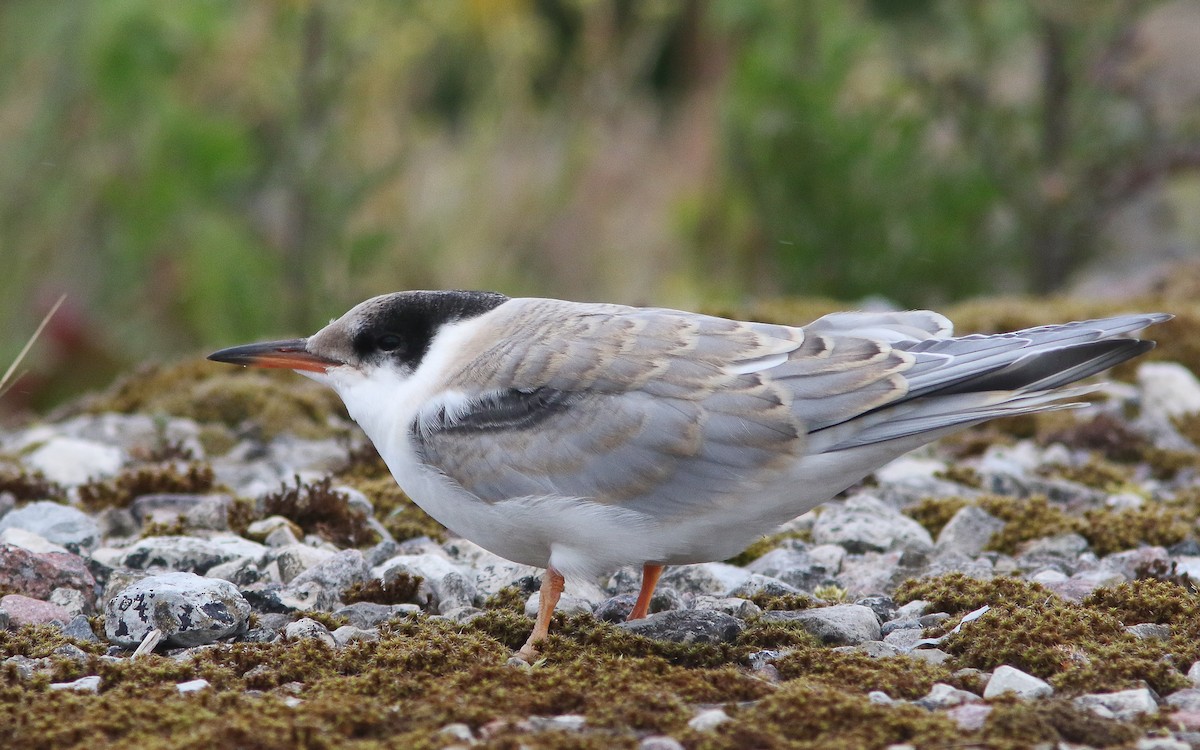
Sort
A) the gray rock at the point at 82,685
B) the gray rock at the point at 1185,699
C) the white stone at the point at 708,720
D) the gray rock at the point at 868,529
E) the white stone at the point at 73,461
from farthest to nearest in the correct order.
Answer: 1. the white stone at the point at 73,461
2. the gray rock at the point at 868,529
3. the gray rock at the point at 82,685
4. the gray rock at the point at 1185,699
5. the white stone at the point at 708,720

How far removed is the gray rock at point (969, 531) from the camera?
4.59 meters

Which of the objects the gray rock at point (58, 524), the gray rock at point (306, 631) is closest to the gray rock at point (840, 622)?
the gray rock at point (306, 631)

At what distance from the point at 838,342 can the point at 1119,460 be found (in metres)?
2.79

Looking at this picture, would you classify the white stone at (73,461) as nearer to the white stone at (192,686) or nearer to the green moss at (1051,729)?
the white stone at (192,686)

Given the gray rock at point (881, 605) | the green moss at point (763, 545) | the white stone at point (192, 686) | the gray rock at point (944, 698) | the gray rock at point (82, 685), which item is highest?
the green moss at point (763, 545)

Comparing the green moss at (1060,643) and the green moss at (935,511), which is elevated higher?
the green moss at (935,511)

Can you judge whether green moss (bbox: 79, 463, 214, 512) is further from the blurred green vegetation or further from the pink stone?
the blurred green vegetation

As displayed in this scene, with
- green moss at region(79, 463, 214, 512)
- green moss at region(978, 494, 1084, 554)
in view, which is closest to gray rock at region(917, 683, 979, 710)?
green moss at region(978, 494, 1084, 554)

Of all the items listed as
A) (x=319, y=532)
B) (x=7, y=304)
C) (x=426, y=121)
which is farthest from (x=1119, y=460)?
(x=426, y=121)

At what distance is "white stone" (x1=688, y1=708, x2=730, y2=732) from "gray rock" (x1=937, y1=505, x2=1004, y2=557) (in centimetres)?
187

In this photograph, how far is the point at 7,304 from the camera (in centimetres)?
841

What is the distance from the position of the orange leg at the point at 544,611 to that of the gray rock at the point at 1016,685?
3.48 feet

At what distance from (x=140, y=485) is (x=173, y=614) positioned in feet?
5.17

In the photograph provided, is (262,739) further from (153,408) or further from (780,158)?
(780,158)
